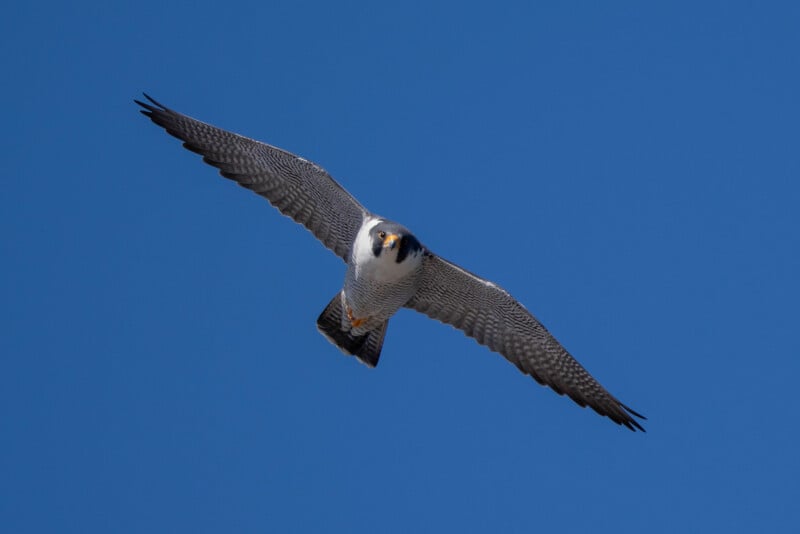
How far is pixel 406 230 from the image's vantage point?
16.6 m

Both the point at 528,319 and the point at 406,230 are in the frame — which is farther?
the point at 528,319

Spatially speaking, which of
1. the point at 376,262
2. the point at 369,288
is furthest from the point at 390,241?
the point at 369,288

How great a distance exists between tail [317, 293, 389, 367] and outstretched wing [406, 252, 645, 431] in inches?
26.8

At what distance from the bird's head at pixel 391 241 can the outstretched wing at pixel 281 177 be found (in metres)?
0.92

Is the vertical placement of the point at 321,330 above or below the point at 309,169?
below

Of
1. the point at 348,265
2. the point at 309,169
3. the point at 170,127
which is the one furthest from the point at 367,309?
the point at 170,127

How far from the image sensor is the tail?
60.0 ft

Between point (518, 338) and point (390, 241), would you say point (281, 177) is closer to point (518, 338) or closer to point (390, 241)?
point (390, 241)

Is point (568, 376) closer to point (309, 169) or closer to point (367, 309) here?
point (367, 309)

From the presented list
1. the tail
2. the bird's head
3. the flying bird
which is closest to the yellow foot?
the flying bird

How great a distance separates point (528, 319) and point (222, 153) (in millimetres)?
4361

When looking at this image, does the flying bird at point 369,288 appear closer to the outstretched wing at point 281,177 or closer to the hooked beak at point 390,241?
the outstretched wing at point 281,177

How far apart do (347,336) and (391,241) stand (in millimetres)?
2318

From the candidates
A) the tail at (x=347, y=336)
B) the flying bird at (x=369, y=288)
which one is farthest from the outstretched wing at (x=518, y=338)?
the tail at (x=347, y=336)
